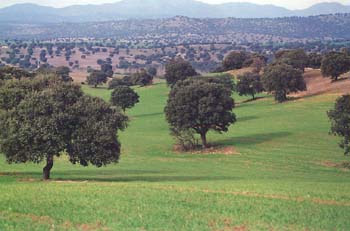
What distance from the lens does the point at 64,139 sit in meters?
44.6

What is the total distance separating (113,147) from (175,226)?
21862 mm

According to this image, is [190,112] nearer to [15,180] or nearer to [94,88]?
[15,180]

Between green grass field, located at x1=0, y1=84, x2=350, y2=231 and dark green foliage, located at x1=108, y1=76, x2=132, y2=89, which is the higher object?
green grass field, located at x1=0, y1=84, x2=350, y2=231

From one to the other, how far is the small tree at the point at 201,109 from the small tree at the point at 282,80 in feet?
117

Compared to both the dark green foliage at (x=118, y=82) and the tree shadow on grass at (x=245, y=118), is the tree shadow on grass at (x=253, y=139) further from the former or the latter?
the dark green foliage at (x=118, y=82)

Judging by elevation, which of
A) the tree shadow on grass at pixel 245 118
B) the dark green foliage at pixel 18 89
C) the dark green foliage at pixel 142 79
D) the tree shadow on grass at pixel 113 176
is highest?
the dark green foliage at pixel 18 89

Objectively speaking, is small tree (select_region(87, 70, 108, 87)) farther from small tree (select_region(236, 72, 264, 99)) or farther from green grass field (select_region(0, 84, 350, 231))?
green grass field (select_region(0, 84, 350, 231))

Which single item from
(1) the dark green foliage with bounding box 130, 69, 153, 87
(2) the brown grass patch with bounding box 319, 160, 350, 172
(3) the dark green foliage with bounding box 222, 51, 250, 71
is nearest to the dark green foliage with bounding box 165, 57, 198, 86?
(1) the dark green foliage with bounding box 130, 69, 153, 87

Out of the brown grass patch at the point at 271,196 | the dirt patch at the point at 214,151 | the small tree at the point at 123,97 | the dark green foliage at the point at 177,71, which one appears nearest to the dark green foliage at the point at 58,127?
the brown grass patch at the point at 271,196

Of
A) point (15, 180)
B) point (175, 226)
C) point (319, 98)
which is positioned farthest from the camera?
point (319, 98)

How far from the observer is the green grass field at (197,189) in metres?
26.6

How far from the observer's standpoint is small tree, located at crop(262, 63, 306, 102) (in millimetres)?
109438

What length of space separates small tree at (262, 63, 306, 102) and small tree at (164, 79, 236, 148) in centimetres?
3568

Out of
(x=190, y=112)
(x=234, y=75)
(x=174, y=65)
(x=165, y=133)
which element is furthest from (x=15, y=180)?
(x=234, y=75)
